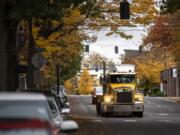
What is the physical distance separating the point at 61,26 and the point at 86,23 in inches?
190

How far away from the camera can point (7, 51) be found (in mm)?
26953

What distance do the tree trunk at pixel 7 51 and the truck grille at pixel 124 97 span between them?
483 inches

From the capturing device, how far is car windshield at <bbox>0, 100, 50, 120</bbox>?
964 centimetres

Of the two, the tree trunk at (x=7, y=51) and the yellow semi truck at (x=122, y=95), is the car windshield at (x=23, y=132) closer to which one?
the tree trunk at (x=7, y=51)

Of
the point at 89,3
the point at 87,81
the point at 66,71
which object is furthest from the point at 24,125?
the point at 87,81

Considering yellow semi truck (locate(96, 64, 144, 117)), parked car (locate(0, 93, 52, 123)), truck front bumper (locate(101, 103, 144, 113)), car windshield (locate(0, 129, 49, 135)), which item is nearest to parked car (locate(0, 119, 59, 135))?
car windshield (locate(0, 129, 49, 135))

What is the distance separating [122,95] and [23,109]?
104ft

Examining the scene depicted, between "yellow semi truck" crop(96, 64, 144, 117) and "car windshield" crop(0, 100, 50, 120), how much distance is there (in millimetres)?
31126

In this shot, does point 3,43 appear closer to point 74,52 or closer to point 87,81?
point 74,52

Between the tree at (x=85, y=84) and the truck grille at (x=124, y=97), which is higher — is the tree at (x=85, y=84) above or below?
below

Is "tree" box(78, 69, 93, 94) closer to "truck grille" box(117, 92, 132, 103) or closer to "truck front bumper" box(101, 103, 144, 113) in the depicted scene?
"truck front bumper" box(101, 103, 144, 113)

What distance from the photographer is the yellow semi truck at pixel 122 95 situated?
135ft

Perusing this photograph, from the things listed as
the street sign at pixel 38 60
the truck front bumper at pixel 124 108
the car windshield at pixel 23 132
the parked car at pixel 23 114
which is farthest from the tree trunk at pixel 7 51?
the car windshield at pixel 23 132

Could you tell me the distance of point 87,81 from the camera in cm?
13800
